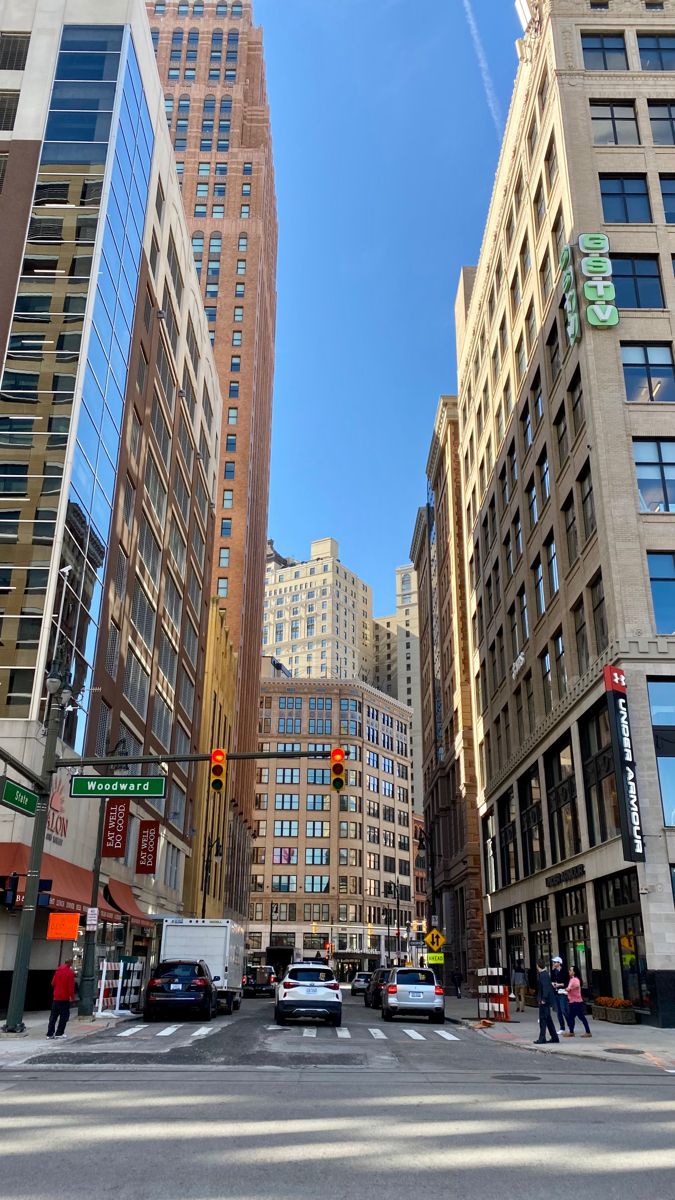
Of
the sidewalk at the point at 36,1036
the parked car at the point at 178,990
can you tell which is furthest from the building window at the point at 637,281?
the sidewalk at the point at 36,1036

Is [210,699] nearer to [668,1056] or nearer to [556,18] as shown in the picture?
[556,18]

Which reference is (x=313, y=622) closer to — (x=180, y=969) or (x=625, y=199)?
(x=625, y=199)

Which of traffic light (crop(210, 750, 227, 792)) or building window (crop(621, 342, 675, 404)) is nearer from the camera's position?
traffic light (crop(210, 750, 227, 792))

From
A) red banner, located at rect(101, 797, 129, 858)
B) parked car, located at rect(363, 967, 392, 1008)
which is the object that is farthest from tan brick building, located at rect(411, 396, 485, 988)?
red banner, located at rect(101, 797, 129, 858)

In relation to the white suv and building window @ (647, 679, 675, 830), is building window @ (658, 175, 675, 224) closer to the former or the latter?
building window @ (647, 679, 675, 830)

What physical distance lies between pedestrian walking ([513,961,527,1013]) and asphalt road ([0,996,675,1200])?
22.3 m

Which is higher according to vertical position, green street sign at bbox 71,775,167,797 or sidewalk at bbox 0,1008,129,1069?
green street sign at bbox 71,775,167,797

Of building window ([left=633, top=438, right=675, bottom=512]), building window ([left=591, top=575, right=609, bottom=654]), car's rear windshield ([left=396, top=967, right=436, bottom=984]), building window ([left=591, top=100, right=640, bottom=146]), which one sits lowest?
car's rear windshield ([left=396, top=967, right=436, bottom=984])

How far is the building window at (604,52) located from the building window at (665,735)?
28.2 metres

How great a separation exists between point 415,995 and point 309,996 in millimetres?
4803

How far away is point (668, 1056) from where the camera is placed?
19.1 metres

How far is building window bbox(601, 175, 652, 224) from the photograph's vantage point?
38062 millimetres

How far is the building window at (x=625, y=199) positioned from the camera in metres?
38.1

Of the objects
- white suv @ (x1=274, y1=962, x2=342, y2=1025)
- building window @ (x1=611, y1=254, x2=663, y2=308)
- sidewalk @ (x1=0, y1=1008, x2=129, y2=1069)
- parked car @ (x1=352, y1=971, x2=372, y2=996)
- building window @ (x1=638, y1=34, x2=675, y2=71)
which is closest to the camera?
sidewalk @ (x1=0, y1=1008, x2=129, y2=1069)
